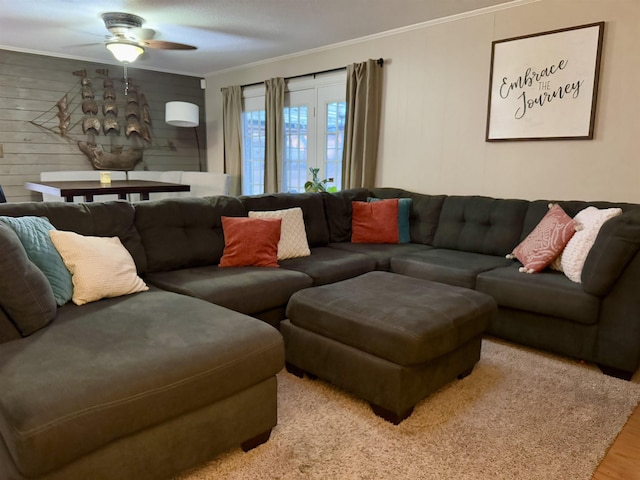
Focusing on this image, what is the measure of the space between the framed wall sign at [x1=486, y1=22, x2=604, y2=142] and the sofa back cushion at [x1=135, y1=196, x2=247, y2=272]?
230 cm

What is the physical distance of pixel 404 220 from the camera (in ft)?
12.5

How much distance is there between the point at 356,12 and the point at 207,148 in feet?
11.9

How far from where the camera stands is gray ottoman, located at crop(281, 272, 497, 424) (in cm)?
190

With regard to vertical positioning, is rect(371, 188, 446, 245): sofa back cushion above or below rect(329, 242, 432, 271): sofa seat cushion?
above

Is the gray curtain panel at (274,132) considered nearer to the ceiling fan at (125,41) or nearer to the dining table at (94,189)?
the dining table at (94,189)

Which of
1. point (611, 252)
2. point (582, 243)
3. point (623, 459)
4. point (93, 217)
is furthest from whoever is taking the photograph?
point (582, 243)

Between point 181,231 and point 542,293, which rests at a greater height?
point 181,231

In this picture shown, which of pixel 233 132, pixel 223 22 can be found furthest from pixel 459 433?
pixel 233 132

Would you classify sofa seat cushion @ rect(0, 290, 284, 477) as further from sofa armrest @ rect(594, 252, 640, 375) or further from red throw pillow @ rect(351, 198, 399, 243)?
red throw pillow @ rect(351, 198, 399, 243)

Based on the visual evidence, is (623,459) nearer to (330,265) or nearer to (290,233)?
(330,265)

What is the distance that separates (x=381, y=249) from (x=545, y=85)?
1.71 metres

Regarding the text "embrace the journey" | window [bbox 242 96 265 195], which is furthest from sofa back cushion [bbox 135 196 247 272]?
window [bbox 242 96 265 195]

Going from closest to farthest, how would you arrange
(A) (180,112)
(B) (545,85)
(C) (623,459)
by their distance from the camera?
1. (C) (623,459)
2. (B) (545,85)
3. (A) (180,112)

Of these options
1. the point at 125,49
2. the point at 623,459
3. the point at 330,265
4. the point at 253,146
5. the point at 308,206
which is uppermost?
the point at 125,49
